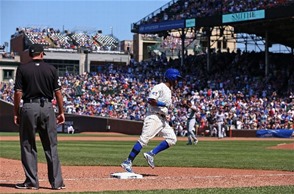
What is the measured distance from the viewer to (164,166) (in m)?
12.5

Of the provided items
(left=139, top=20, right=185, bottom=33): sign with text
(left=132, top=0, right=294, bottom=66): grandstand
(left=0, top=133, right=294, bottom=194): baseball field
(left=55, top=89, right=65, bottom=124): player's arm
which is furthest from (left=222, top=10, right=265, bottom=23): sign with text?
(left=55, top=89, right=65, bottom=124): player's arm

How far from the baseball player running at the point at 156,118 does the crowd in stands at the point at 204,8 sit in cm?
2759

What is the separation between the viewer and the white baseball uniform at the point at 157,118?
10188 millimetres

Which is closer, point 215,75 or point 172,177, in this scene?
point 172,177

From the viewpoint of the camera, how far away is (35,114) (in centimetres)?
802

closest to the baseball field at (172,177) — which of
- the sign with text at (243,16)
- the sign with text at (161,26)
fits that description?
the sign with text at (243,16)

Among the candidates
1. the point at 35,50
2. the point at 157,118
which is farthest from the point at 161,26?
the point at 35,50

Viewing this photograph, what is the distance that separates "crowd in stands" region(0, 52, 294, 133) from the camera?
34531 mm

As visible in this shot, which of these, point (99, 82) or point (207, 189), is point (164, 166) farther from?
point (99, 82)

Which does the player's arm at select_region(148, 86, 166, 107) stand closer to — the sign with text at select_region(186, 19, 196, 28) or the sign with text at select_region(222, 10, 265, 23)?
the sign with text at select_region(222, 10, 265, 23)

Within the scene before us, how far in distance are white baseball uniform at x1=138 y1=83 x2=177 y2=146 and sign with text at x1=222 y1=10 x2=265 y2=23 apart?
2801cm

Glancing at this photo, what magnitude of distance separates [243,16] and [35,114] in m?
31.6

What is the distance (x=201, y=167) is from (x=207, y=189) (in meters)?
4.20

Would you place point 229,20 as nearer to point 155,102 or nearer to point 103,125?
point 103,125
